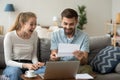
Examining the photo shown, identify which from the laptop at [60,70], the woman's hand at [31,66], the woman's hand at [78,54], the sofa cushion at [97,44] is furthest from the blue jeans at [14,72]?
the sofa cushion at [97,44]

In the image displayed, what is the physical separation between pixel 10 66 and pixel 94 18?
470cm

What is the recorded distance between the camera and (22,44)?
261 cm

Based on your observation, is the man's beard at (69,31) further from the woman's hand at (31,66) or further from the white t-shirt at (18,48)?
the woman's hand at (31,66)

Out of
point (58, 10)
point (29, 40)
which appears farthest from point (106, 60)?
point (58, 10)

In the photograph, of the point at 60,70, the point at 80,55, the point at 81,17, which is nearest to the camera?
the point at 60,70

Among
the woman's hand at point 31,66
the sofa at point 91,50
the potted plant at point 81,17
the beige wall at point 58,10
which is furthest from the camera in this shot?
the potted plant at point 81,17

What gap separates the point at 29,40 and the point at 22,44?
86mm

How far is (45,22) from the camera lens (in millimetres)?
6410

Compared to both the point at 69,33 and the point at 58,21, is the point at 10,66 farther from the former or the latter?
the point at 58,21

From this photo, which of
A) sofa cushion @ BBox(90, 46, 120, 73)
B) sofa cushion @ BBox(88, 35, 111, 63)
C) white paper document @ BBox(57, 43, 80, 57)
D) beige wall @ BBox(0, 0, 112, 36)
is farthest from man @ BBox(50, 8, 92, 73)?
beige wall @ BBox(0, 0, 112, 36)

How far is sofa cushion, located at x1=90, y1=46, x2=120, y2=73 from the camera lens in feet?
9.23

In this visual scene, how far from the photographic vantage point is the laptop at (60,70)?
77.4 inches

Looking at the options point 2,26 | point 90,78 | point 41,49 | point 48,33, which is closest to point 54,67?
point 90,78

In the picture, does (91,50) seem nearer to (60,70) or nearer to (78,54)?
(78,54)
